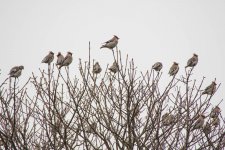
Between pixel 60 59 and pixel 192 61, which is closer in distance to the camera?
pixel 60 59

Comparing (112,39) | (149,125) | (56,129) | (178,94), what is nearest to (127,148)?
(149,125)

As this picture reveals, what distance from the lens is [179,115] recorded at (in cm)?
621

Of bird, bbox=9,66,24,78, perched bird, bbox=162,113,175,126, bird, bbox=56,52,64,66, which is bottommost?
perched bird, bbox=162,113,175,126

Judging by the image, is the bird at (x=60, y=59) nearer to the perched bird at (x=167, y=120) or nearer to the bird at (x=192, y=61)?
the bird at (x=192, y=61)

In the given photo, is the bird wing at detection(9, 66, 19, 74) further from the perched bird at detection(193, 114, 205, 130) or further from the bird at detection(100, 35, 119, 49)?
the perched bird at detection(193, 114, 205, 130)

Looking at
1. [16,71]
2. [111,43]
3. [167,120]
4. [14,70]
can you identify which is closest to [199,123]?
[167,120]

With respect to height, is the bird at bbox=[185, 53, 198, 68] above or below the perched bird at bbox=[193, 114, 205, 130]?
above

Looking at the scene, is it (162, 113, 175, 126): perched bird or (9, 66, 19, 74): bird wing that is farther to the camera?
(9, 66, 19, 74): bird wing

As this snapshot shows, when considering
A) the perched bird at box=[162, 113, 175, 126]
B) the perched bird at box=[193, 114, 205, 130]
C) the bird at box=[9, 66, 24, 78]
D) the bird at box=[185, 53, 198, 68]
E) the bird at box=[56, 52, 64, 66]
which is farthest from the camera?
the bird at box=[185, 53, 198, 68]

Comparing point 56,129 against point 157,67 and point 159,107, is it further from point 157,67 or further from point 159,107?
point 157,67

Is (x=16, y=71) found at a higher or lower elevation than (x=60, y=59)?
lower

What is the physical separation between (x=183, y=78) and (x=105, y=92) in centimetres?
187

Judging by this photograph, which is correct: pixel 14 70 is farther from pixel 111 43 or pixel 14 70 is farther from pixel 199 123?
pixel 199 123

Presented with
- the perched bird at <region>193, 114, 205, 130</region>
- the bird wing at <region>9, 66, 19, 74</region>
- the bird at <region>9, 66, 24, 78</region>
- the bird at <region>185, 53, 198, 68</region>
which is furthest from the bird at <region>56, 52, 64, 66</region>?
the perched bird at <region>193, 114, 205, 130</region>
